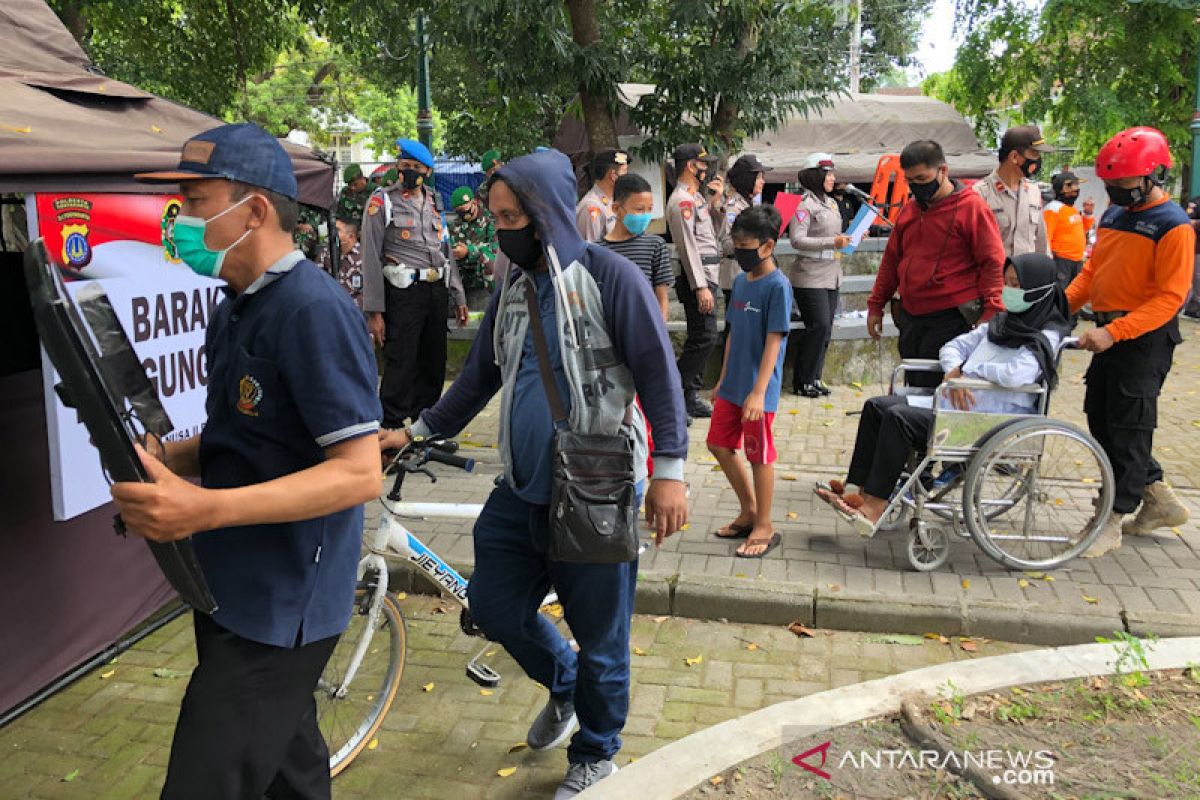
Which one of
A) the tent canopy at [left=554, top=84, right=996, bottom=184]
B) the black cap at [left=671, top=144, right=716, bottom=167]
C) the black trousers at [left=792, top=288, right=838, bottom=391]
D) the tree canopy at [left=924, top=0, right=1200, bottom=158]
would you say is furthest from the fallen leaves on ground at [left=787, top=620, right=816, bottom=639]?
the tree canopy at [left=924, top=0, right=1200, bottom=158]

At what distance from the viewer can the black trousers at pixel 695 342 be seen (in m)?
7.86

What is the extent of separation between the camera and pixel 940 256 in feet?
18.1

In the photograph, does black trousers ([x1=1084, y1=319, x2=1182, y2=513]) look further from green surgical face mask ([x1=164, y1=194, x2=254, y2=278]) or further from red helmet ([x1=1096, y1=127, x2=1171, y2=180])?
green surgical face mask ([x1=164, y1=194, x2=254, y2=278])

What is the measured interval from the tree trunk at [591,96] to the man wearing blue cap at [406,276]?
264 centimetres

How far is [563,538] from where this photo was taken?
2.70 m

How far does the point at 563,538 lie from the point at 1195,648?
2226 millimetres

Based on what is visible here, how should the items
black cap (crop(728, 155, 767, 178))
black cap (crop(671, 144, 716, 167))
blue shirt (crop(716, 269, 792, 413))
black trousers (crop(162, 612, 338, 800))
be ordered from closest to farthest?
1. black trousers (crop(162, 612, 338, 800))
2. blue shirt (crop(716, 269, 792, 413))
3. black cap (crop(671, 144, 716, 167))
4. black cap (crop(728, 155, 767, 178))

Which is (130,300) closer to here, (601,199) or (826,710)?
(826,710)

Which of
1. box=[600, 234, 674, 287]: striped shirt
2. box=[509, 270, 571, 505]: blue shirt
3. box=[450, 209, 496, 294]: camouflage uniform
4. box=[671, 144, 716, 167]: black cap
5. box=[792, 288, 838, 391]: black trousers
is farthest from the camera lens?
box=[450, 209, 496, 294]: camouflage uniform

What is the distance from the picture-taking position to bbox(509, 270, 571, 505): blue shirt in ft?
9.25

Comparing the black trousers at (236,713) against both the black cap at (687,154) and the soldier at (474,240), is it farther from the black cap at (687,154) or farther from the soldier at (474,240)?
the soldier at (474,240)

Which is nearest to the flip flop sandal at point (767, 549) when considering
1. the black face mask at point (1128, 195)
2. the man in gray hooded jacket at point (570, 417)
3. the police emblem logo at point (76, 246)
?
the man in gray hooded jacket at point (570, 417)

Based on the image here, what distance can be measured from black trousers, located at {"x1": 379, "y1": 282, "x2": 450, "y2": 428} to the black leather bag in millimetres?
4221

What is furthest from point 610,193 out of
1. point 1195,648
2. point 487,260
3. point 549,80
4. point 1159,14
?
point 1159,14
